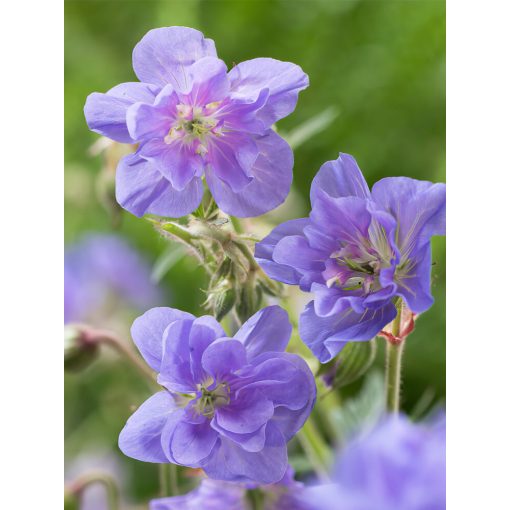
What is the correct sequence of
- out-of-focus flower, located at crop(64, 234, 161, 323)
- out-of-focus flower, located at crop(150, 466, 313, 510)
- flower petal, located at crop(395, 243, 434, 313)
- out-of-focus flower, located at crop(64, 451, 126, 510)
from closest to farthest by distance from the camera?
flower petal, located at crop(395, 243, 434, 313)
out-of-focus flower, located at crop(150, 466, 313, 510)
out-of-focus flower, located at crop(64, 451, 126, 510)
out-of-focus flower, located at crop(64, 234, 161, 323)

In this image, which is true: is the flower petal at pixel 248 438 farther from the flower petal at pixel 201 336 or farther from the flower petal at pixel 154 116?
Result: the flower petal at pixel 154 116

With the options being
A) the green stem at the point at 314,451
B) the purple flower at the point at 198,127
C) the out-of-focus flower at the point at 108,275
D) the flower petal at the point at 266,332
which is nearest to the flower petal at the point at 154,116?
the purple flower at the point at 198,127

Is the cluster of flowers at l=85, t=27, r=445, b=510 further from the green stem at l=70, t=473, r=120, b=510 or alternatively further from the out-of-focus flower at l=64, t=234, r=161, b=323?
the out-of-focus flower at l=64, t=234, r=161, b=323

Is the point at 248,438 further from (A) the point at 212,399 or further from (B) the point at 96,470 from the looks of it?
(B) the point at 96,470

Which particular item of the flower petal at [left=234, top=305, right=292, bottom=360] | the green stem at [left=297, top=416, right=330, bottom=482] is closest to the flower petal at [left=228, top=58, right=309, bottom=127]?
the flower petal at [left=234, top=305, right=292, bottom=360]
